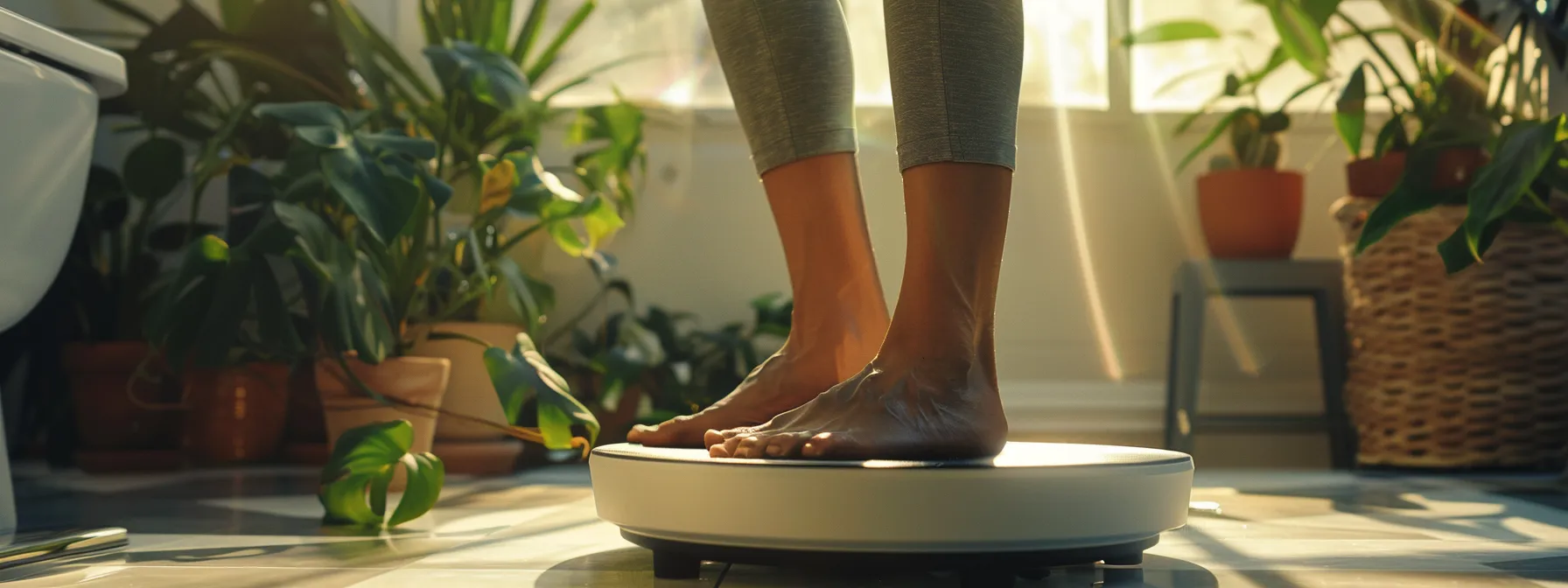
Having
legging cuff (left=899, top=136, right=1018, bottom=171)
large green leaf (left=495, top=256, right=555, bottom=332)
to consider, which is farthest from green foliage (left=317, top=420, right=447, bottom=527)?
large green leaf (left=495, top=256, right=555, bottom=332)

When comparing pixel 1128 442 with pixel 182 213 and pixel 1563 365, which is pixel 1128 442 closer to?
pixel 1563 365

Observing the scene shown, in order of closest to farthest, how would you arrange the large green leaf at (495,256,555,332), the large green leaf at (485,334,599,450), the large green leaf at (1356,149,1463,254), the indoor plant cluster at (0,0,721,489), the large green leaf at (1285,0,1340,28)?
the large green leaf at (485,334,599,450)
the large green leaf at (1356,149,1463,254)
the indoor plant cluster at (0,0,721,489)
the large green leaf at (495,256,555,332)
the large green leaf at (1285,0,1340,28)

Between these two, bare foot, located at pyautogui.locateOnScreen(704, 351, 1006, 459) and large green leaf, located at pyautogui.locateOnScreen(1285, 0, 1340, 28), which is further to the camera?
large green leaf, located at pyautogui.locateOnScreen(1285, 0, 1340, 28)

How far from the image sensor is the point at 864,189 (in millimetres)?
2488

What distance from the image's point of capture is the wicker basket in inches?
77.0

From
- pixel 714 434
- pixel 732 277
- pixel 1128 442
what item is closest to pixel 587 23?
pixel 732 277

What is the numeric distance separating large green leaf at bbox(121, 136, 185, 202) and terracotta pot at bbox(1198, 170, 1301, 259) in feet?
6.19

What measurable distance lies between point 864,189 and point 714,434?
1.70 meters

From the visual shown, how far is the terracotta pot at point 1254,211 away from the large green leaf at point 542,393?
59.8 inches

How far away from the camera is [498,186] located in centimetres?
176

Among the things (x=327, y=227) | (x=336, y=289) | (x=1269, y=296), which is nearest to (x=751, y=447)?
(x=336, y=289)

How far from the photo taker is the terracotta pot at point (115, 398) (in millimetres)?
1992

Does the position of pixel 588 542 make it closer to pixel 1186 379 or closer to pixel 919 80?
pixel 919 80

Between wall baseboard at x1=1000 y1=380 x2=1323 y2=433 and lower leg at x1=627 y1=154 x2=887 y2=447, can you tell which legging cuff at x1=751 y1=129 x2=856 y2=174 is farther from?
wall baseboard at x1=1000 y1=380 x2=1323 y2=433
